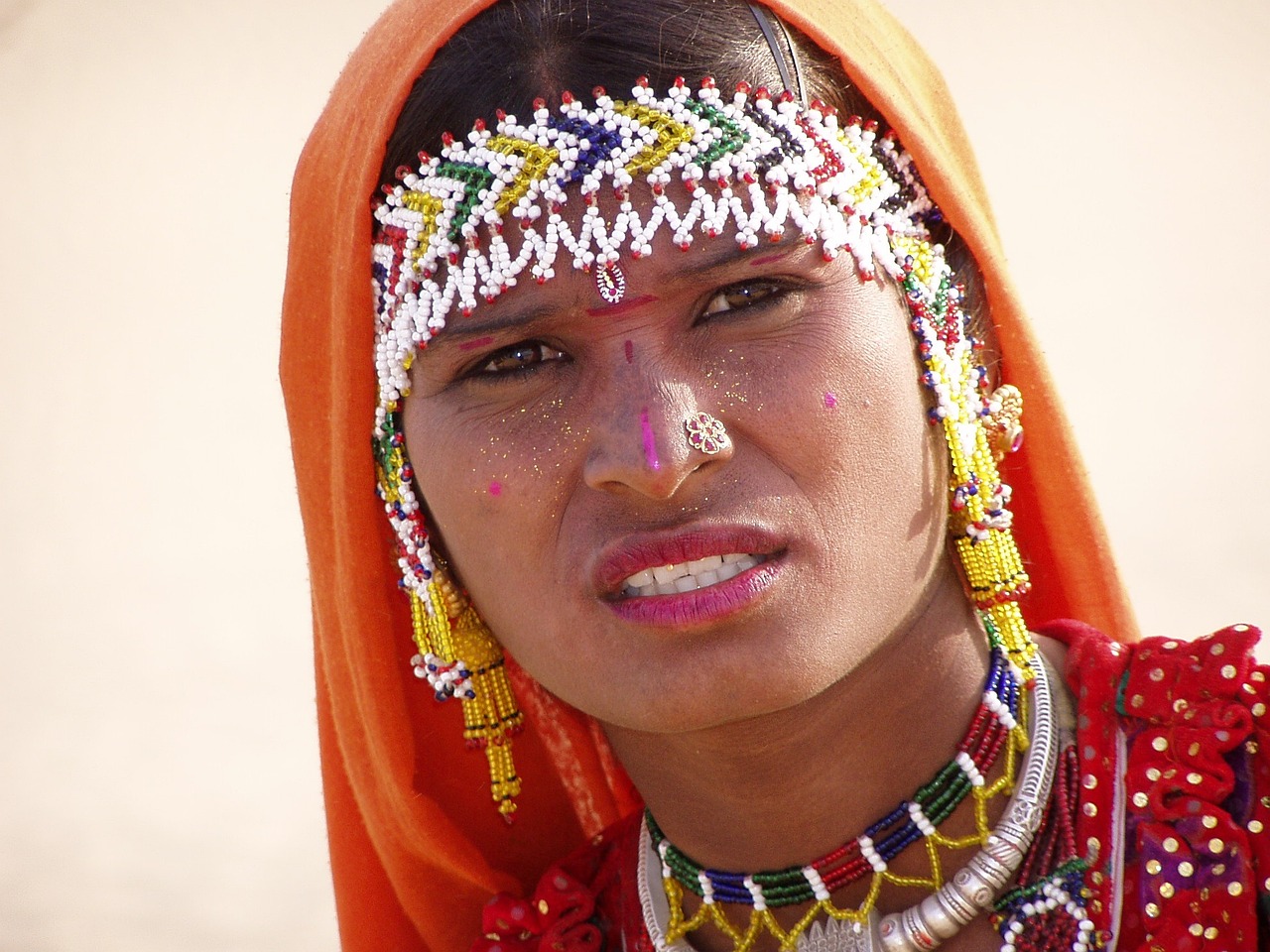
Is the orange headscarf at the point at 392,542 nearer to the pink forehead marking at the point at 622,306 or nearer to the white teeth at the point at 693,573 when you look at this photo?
the pink forehead marking at the point at 622,306

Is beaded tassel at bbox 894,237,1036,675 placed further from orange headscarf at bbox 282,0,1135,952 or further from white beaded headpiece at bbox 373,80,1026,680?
orange headscarf at bbox 282,0,1135,952

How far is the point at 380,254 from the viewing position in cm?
218

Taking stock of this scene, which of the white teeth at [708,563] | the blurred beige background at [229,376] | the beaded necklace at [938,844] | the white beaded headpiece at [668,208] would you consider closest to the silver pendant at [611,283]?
the white beaded headpiece at [668,208]

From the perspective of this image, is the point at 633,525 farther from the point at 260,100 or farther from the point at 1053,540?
the point at 260,100

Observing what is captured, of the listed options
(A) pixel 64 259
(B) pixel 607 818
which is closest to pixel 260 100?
(A) pixel 64 259

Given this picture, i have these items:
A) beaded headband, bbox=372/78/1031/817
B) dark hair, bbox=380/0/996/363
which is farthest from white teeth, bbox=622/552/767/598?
dark hair, bbox=380/0/996/363

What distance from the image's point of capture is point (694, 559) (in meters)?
1.91

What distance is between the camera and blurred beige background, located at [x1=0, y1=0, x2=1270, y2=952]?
248 inches

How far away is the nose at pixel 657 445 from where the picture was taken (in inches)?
73.0

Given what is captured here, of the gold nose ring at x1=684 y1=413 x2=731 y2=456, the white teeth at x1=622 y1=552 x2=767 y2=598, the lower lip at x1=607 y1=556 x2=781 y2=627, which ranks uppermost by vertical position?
the gold nose ring at x1=684 y1=413 x2=731 y2=456

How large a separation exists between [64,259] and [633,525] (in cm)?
877

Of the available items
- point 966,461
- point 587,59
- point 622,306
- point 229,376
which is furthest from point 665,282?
point 229,376

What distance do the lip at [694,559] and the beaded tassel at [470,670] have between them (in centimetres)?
46

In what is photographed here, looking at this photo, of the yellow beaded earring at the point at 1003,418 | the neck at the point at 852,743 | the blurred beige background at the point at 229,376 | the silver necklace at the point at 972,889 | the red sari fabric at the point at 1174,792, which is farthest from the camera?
the blurred beige background at the point at 229,376
